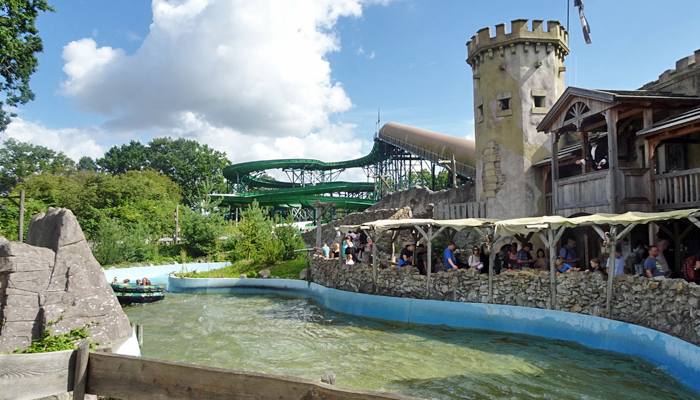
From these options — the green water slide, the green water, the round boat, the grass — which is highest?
the green water slide

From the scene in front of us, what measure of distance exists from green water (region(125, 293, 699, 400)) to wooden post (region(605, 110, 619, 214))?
14.9 feet

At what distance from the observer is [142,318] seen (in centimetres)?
1584

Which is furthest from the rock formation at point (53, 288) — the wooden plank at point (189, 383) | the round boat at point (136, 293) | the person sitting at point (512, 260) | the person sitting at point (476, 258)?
the round boat at point (136, 293)

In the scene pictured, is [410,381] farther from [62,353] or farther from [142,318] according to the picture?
[142,318]

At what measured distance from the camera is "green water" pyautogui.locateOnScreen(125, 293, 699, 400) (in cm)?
819

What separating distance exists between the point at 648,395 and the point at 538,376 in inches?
Answer: 72.2

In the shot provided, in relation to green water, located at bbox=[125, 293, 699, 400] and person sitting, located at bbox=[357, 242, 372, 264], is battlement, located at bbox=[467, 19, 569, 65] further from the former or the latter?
green water, located at bbox=[125, 293, 699, 400]

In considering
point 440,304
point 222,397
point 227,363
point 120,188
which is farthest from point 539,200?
point 120,188

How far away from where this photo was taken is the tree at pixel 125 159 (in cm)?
6388

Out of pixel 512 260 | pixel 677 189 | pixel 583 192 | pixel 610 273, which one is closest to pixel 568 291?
pixel 610 273

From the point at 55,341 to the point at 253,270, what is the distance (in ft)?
60.0

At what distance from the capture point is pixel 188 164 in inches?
2402

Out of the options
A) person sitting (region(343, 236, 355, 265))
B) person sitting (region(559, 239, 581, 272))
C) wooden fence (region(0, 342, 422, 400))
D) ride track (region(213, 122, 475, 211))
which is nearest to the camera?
wooden fence (region(0, 342, 422, 400))

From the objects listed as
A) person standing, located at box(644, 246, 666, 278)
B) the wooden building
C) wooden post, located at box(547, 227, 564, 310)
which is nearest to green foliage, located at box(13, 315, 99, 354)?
wooden post, located at box(547, 227, 564, 310)
